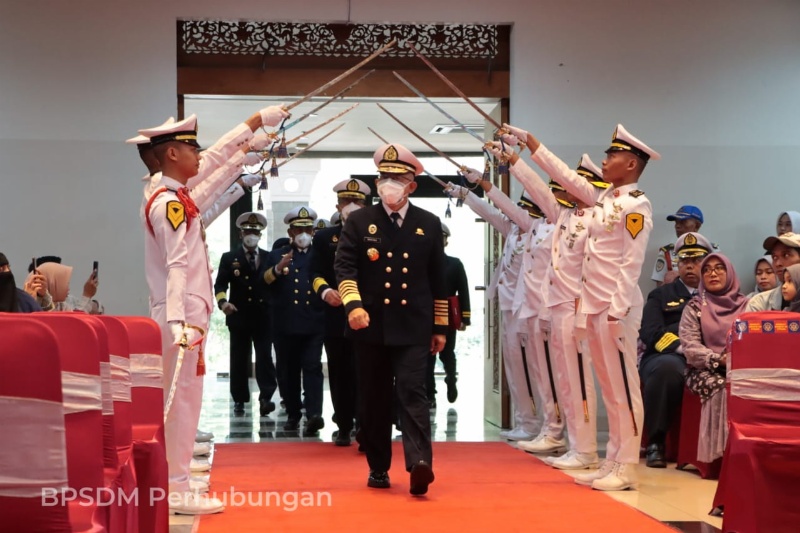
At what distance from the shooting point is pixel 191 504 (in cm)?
445

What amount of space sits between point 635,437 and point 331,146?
9063 mm

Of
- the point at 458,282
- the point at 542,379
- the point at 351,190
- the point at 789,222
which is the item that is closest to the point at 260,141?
the point at 351,190

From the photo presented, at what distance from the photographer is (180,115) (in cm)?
777

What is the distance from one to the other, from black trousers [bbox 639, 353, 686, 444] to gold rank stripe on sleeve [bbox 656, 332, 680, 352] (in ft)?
0.39

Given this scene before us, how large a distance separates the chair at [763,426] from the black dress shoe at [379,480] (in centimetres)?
175

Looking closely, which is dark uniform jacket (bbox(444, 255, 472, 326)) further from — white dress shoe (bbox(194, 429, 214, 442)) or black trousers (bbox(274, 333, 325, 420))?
white dress shoe (bbox(194, 429, 214, 442))

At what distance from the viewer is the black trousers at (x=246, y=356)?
29.3 ft

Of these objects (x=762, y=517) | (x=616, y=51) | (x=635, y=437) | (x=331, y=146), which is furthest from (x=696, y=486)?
(x=331, y=146)

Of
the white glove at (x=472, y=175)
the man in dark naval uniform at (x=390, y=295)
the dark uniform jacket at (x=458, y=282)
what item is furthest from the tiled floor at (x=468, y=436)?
the white glove at (x=472, y=175)

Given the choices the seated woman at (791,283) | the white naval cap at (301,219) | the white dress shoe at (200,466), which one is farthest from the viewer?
the white naval cap at (301,219)

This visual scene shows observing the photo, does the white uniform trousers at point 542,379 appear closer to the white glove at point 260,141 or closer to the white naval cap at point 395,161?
the white naval cap at point 395,161

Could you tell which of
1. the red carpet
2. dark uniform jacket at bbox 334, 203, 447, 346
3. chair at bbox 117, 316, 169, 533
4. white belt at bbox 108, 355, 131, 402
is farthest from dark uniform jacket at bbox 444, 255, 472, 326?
white belt at bbox 108, 355, 131, 402

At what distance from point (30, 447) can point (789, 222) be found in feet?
22.3

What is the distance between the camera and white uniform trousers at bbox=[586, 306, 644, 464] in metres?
5.23
